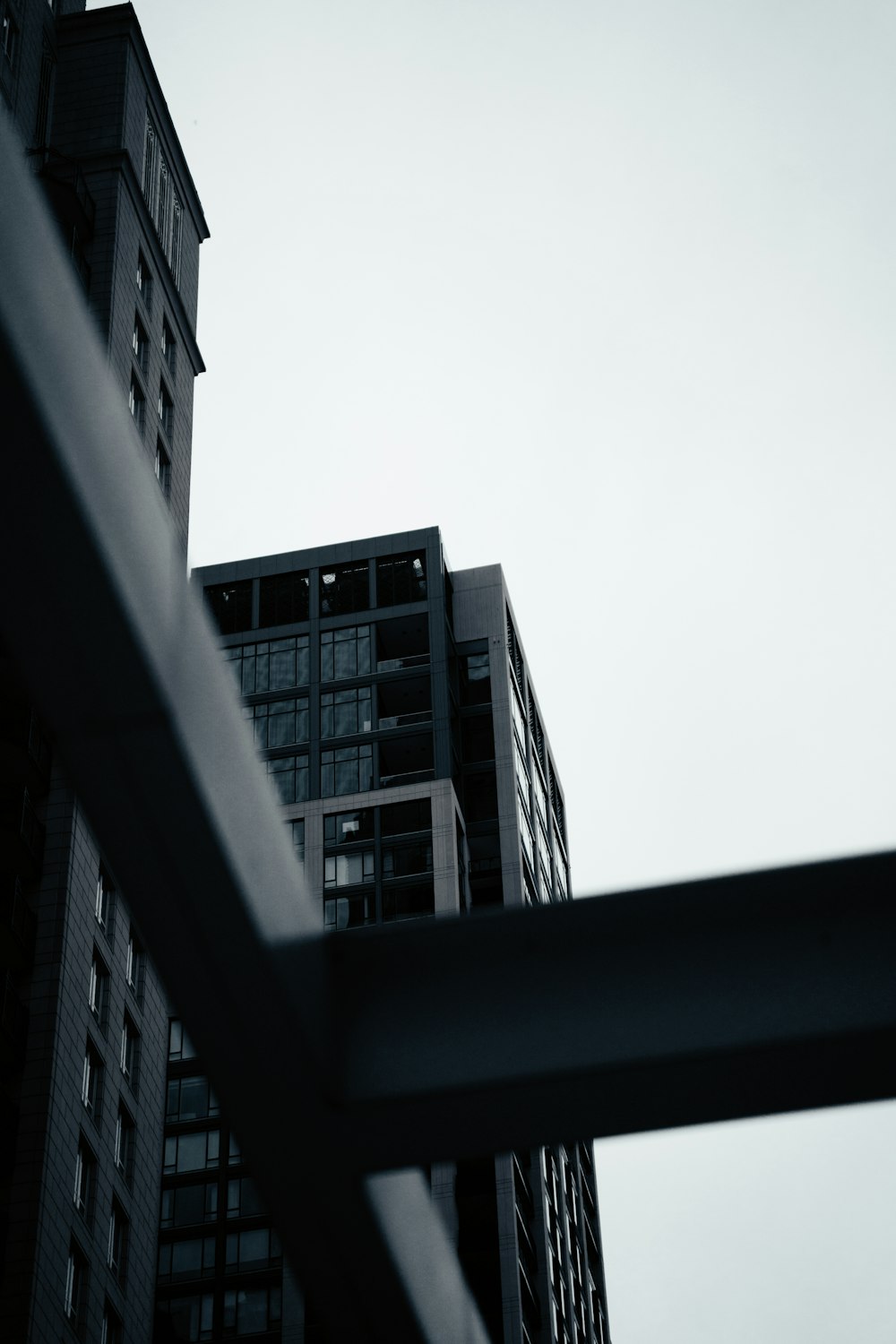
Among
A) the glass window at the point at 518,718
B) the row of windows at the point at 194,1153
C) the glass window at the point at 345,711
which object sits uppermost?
the glass window at the point at 518,718

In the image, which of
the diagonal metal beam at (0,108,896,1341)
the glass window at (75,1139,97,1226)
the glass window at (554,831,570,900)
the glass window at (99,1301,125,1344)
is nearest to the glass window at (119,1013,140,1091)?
the glass window at (75,1139,97,1226)

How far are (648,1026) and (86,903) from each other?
30031 mm

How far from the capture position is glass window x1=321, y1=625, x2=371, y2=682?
243ft

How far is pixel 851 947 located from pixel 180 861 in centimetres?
188

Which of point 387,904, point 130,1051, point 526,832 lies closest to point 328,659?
point 526,832

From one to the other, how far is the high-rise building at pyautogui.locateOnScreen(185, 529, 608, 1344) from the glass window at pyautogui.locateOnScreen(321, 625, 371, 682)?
0.27 ft

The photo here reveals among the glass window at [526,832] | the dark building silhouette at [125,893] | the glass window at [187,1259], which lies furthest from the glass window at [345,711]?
the glass window at [187,1259]

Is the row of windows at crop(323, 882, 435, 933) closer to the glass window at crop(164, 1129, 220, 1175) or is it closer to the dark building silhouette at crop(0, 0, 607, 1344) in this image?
the dark building silhouette at crop(0, 0, 607, 1344)

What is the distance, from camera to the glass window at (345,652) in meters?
74.1

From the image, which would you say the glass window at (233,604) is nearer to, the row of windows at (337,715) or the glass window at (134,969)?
the row of windows at (337,715)

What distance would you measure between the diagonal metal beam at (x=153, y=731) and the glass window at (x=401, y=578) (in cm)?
7143

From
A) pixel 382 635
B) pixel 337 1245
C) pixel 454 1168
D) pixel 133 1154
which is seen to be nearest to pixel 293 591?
pixel 382 635

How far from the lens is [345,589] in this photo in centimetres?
7706

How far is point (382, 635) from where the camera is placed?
75.3m
